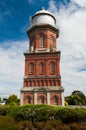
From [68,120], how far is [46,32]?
92.9 ft

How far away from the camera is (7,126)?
1123cm

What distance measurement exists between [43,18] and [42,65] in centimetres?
1139

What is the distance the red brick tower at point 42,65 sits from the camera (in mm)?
33031

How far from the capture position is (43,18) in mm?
39406

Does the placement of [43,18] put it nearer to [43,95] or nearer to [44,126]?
[43,95]

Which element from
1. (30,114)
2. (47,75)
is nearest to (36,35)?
(47,75)

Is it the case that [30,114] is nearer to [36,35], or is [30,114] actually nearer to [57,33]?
[36,35]

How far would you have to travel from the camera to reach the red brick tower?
33031mm

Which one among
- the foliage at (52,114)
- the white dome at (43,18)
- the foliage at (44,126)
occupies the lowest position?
the foliage at (44,126)

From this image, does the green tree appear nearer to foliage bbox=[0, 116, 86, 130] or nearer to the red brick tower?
the red brick tower

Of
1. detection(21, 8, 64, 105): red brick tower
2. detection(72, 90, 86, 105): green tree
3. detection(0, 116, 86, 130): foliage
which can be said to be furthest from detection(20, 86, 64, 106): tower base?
detection(72, 90, 86, 105): green tree

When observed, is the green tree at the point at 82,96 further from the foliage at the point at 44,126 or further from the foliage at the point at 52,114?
the foliage at the point at 44,126

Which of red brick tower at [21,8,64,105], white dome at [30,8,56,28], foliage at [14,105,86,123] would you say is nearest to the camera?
foliage at [14,105,86,123]

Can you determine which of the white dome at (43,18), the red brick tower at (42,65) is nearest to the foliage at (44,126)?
the red brick tower at (42,65)
